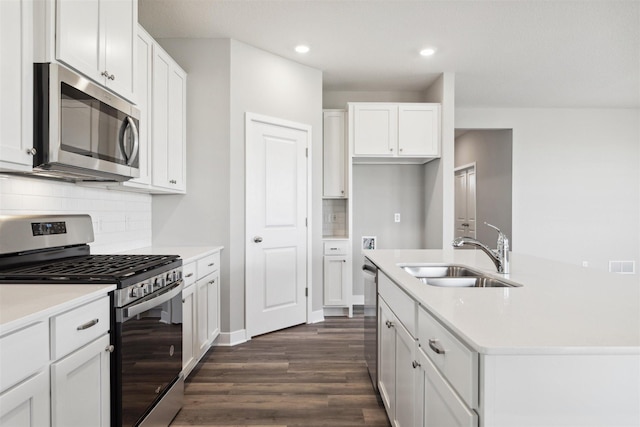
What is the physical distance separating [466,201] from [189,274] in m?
6.02

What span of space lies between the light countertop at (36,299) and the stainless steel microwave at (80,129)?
1.74 ft

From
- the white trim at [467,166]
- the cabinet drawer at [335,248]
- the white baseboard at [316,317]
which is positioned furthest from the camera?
the white trim at [467,166]

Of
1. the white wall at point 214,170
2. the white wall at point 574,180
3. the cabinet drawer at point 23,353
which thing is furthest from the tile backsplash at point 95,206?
the white wall at point 574,180

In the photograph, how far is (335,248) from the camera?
4340 mm

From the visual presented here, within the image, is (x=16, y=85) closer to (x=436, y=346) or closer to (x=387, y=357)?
(x=436, y=346)

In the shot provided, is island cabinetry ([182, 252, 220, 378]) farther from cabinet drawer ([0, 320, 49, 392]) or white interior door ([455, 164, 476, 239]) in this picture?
white interior door ([455, 164, 476, 239])

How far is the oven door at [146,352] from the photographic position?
A: 5.05 ft

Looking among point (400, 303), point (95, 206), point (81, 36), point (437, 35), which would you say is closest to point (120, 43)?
point (81, 36)

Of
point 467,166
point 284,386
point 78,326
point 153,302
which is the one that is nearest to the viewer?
point 78,326

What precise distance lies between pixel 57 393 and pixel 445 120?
4174 mm

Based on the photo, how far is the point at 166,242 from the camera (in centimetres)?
340

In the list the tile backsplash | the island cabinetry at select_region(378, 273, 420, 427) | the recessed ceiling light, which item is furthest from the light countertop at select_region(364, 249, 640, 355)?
the recessed ceiling light

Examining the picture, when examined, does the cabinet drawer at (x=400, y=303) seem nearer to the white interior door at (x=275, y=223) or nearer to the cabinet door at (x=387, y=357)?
the cabinet door at (x=387, y=357)

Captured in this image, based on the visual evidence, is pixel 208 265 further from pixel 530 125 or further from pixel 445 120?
pixel 530 125
